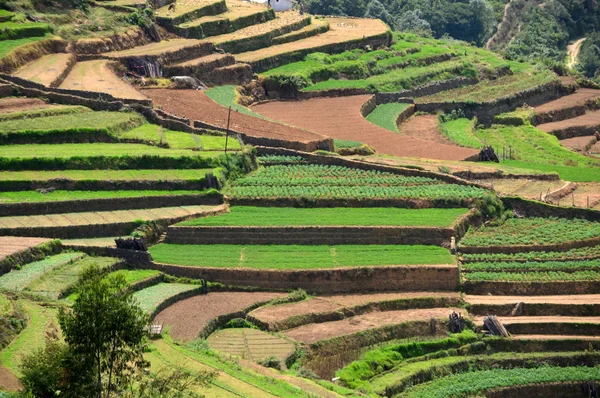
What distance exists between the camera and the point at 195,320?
62688mm

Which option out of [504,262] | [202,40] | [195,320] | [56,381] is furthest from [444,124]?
[56,381]

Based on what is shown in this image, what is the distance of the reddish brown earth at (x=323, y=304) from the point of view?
6394 centimetres

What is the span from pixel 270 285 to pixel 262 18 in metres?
52.0

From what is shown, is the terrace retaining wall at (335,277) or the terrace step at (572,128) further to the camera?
the terrace step at (572,128)

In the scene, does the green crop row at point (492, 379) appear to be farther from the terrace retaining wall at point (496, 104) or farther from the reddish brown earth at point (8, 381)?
the terrace retaining wall at point (496, 104)

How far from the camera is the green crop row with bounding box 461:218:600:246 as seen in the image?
72312 millimetres

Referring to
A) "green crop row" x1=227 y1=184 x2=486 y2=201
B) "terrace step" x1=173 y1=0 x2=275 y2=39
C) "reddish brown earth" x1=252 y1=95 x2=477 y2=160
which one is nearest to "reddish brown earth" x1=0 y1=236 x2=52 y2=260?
"green crop row" x1=227 y1=184 x2=486 y2=201

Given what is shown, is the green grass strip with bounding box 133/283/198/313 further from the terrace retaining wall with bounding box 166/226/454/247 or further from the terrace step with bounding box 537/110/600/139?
the terrace step with bounding box 537/110/600/139

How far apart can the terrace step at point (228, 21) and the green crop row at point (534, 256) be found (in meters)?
41.3

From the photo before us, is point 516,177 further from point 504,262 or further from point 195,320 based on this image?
point 195,320

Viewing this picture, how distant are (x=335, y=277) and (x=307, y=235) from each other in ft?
13.4

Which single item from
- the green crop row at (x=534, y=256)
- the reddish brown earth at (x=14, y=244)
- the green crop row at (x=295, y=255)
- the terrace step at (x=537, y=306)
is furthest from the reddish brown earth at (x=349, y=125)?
the reddish brown earth at (x=14, y=244)

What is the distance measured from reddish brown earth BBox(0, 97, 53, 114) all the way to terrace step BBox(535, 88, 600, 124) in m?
38.6

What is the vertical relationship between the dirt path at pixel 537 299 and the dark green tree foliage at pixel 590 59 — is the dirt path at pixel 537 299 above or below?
above
